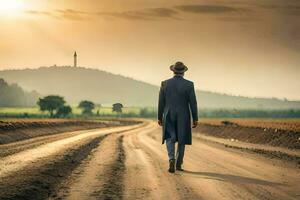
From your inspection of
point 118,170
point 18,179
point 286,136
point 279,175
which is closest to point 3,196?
point 18,179

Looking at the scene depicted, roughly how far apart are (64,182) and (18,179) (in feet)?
3.18

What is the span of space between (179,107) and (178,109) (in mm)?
61

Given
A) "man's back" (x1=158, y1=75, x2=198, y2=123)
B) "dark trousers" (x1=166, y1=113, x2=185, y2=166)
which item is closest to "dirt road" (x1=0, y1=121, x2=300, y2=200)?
"dark trousers" (x1=166, y1=113, x2=185, y2=166)

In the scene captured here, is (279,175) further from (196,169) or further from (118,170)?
(118,170)

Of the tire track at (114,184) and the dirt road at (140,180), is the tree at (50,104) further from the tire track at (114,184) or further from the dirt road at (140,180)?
the tire track at (114,184)

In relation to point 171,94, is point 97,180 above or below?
below

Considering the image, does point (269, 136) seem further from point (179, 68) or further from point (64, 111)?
point (64, 111)

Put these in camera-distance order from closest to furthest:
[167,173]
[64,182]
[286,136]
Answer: [64,182], [167,173], [286,136]

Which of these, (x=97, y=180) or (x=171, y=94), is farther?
(x=171, y=94)

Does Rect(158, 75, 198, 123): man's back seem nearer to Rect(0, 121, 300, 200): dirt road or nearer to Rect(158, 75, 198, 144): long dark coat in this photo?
Rect(158, 75, 198, 144): long dark coat

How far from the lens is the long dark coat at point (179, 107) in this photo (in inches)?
621

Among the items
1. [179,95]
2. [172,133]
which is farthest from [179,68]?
[172,133]

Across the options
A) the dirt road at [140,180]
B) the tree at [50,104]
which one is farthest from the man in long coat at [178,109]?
the tree at [50,104]

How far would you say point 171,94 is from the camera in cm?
1596
